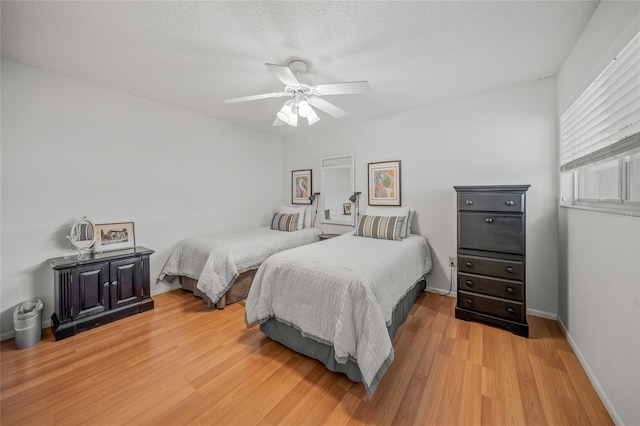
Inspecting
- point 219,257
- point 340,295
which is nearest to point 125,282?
point 219,257

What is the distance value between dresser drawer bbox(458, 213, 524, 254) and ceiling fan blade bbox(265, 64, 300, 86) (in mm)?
2022

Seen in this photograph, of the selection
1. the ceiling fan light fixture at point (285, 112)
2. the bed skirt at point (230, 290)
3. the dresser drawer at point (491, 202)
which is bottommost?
the bed skirt at point (230, 290)

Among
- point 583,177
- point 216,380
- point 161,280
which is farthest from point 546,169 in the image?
point 161,280

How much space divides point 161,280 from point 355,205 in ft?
9.45

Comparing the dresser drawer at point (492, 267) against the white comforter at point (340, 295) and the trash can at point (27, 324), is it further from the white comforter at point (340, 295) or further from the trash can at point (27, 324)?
the trash can at point (27, 324)

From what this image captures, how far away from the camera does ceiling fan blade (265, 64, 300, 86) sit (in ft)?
5.48

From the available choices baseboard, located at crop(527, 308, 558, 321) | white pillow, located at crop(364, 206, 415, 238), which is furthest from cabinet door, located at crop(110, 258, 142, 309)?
baseboard, located at crop(527, 308, 558, 321)

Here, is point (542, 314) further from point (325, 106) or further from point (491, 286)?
point (325, 106)

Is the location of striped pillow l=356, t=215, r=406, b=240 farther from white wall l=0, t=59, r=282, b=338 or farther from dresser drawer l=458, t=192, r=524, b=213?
white wall l=0, t=59, r=282, b=338

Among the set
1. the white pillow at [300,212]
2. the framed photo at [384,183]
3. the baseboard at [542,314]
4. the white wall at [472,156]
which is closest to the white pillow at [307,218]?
the white pillow at [300,212]

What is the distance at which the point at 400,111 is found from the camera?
3.35 meters

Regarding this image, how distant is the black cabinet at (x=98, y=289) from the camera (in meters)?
2.18

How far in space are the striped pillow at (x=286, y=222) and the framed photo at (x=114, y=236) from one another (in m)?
1.88

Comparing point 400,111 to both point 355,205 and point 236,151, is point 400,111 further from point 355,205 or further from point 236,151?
point 236,151
